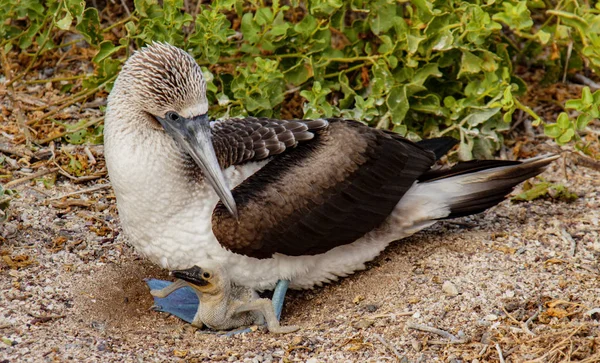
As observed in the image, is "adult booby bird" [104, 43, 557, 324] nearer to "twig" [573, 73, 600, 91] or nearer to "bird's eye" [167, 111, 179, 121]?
"bird's eye" [167, 111, 179, 121]

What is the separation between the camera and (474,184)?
6.37 metres

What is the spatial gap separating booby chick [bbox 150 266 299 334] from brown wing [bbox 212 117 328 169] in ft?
2.38

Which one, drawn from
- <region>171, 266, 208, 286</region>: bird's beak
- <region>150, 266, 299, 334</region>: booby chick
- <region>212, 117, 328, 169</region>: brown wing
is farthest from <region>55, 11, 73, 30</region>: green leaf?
<region>171, 266, 208, 286</region>: bird's beak

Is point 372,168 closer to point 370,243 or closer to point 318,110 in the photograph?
point 370,243

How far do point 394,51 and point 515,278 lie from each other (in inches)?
90.4

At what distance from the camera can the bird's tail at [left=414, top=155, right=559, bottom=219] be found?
6332 millimetres

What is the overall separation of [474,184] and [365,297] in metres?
1.20

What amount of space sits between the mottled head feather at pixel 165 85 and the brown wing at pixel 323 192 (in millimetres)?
626

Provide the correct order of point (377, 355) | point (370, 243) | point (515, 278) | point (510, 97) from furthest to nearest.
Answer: point (510, 97), point (370, 243), point (515, 278), point (377, 355)

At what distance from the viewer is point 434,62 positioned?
7371 mm

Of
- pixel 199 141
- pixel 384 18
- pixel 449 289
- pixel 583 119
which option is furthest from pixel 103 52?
pixel 583 119

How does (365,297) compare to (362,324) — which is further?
(365,297)

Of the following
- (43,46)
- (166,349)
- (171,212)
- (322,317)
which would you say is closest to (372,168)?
(322,317)

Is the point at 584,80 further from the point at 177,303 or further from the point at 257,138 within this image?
the point at 177,303
